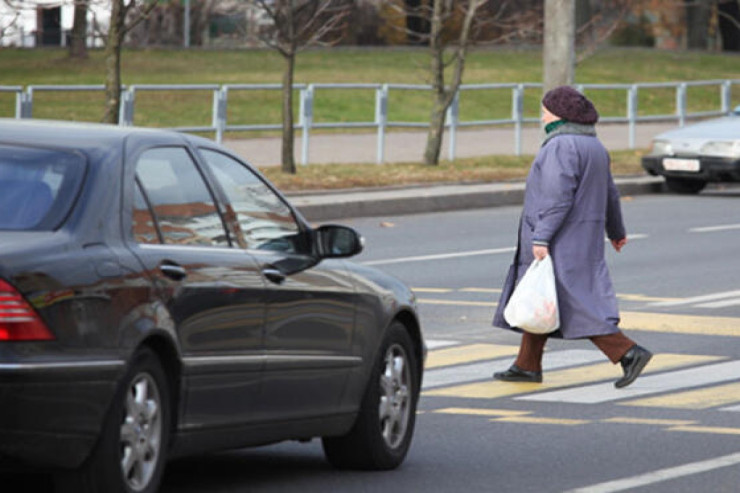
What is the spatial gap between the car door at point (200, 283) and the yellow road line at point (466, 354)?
438cm

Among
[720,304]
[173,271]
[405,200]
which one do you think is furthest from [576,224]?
[405,200]

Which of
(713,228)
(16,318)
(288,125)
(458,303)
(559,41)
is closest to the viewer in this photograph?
(16,318)

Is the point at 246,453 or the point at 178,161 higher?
the point at 178,161

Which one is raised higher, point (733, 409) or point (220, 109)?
point (220, 109)

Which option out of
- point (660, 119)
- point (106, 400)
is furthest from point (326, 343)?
point (660, 119)

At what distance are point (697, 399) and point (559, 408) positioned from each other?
28.8 inches

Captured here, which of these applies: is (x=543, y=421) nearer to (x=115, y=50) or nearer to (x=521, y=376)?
(x=521, y=376)

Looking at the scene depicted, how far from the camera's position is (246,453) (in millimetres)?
8578

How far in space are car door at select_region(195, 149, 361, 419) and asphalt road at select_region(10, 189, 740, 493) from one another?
0.41 m

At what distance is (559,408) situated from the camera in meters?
10.1

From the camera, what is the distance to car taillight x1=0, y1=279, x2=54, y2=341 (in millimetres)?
5938

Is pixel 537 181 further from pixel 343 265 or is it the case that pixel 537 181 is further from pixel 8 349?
pixel 8 349

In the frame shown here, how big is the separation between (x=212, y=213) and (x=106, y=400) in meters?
1.18

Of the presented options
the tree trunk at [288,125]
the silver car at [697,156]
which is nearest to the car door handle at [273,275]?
the tree trunk at [288,125]
